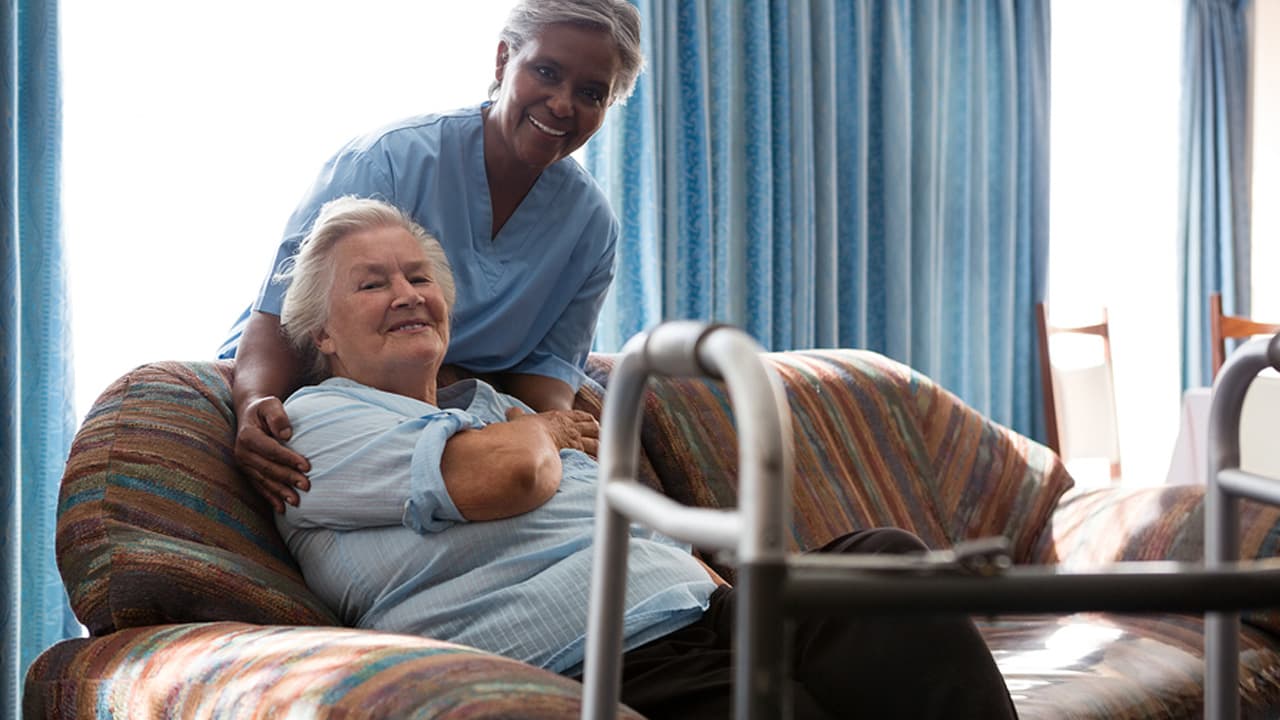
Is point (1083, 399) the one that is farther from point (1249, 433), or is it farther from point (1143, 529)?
point (1143, 529)

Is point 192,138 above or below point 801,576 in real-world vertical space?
above

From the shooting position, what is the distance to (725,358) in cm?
68

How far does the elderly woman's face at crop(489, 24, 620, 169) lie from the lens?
183cm

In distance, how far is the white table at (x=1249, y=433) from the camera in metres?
2.82

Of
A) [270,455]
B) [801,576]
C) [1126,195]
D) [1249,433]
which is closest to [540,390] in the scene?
[270,455]

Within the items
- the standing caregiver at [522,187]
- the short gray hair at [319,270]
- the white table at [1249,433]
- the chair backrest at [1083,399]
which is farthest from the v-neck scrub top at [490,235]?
the chair backrest at [1083,399]

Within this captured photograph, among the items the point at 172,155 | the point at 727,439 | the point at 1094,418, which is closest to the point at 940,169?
the point at 1094,418

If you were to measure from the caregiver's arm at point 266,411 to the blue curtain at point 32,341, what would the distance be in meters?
0.59

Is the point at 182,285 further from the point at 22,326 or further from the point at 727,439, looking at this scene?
the point at 727,439

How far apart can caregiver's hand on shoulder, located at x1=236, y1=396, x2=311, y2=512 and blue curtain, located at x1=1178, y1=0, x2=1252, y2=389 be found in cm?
450

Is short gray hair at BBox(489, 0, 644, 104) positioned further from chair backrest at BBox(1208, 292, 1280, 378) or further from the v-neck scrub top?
chair backrest at BBox(1208, 292, 1280, 378)

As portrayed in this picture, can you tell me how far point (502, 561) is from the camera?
1325 millimetres

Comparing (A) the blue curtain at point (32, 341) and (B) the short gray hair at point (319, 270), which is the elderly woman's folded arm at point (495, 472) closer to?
(B) the short gray hair at point (319, 270)

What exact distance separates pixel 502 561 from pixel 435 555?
0.24ft
